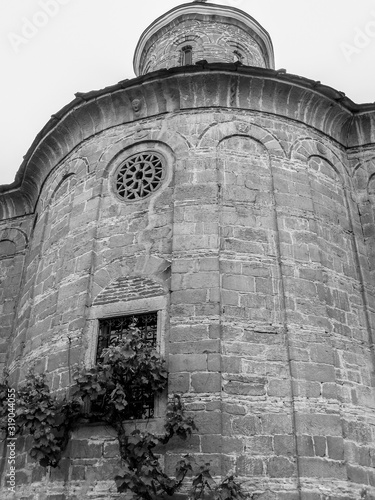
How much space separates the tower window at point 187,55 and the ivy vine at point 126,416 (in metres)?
8.09

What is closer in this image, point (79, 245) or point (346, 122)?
point (79, 245)

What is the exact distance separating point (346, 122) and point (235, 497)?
6.75m

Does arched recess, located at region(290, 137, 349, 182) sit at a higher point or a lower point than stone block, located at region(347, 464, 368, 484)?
higher

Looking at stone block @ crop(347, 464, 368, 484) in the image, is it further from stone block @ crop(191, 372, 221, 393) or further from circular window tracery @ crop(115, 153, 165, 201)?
circular window tracery @ crop(115, 153, 165, 201)

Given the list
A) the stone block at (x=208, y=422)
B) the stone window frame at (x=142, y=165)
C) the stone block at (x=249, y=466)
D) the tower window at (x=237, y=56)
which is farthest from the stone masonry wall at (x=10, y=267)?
the tower window at (x=237, y=56)

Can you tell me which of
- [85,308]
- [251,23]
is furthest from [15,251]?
[251,23]

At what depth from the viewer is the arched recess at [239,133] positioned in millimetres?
9133

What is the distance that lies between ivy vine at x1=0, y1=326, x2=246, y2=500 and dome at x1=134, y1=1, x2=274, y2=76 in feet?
27.8

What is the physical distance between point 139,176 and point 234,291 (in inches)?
108

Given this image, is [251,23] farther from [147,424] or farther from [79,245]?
[147,424]

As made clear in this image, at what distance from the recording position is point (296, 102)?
31.8 feet

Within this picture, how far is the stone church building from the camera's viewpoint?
6.98 meters

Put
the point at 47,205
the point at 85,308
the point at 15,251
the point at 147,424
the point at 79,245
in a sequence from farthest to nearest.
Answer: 1. the point at 15,251
2. the point at 47,205
3. the point at 79,245
4. the point at 85,308
5. the point at 147,424

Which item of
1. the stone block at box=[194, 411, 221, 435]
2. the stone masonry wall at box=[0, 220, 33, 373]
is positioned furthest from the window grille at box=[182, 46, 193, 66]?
the stone block at box=[194, 411, 221, 435]
